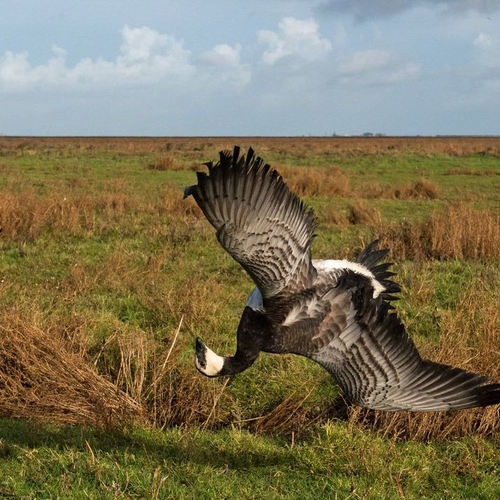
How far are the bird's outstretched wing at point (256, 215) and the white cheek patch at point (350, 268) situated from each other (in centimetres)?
54

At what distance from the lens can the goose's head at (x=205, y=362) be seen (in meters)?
4.24

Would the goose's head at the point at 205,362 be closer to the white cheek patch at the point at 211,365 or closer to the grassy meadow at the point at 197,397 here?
the white cheek patch at the point at 211,365

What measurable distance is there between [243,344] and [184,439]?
1460 millimetres

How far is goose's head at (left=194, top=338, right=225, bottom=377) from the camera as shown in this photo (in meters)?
4.24

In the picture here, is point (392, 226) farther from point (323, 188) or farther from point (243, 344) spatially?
point (243, 344)

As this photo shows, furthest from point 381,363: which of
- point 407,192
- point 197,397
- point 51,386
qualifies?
point 407,192

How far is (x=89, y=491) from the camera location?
4547mm

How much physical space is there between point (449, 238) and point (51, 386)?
7.03 m

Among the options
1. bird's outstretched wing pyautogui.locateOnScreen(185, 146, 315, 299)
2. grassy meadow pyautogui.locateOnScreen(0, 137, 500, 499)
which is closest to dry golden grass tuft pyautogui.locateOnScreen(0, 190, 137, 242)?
grassy meadow pyautogui.locateOnScreen(0, 137, 500, 499)

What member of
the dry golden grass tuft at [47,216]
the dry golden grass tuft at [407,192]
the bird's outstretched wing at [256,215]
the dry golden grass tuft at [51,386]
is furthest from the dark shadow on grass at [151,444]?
the dry golden grass tuft at [407,192]

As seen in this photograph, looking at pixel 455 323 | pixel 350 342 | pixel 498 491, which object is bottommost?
pixel 498 491

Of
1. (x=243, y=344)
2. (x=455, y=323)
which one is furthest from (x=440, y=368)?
(x=455, y=323)

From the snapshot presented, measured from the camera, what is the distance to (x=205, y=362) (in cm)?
424

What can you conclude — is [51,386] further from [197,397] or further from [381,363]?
[381,363]
